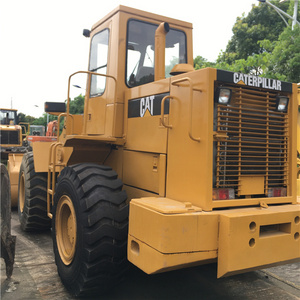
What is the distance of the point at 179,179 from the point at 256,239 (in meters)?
0.90

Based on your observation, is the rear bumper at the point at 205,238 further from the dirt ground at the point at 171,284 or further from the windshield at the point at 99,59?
the windshield at the point at 99,59

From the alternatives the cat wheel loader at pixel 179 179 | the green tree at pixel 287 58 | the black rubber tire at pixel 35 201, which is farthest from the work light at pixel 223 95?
the green tree at pixel 287 58

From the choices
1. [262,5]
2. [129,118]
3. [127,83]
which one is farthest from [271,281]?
[262,5]

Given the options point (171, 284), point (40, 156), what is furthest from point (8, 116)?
point (171, 284)

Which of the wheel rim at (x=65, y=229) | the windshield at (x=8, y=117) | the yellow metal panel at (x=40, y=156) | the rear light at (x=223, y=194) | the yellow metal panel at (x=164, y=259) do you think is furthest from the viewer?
the windshield at (x=8, y=117)

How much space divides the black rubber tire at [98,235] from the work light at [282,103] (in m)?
1.84

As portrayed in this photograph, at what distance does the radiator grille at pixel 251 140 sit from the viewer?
11.0 ft

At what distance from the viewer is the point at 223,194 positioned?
3.34 m

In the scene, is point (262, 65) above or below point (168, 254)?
above

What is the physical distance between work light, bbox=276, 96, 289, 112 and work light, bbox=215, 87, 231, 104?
67 centimetres

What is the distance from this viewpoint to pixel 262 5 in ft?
68.0

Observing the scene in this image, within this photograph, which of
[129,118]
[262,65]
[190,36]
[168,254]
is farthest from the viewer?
[262,65]

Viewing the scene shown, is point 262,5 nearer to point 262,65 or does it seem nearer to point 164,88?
point 262,65

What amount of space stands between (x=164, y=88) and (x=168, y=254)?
172 centimetres
